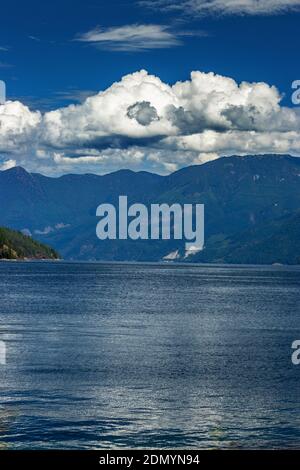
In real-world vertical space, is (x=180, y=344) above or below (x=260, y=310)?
below

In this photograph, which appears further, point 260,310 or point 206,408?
point 260,310

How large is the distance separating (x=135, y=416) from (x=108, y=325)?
8231 centimetres
